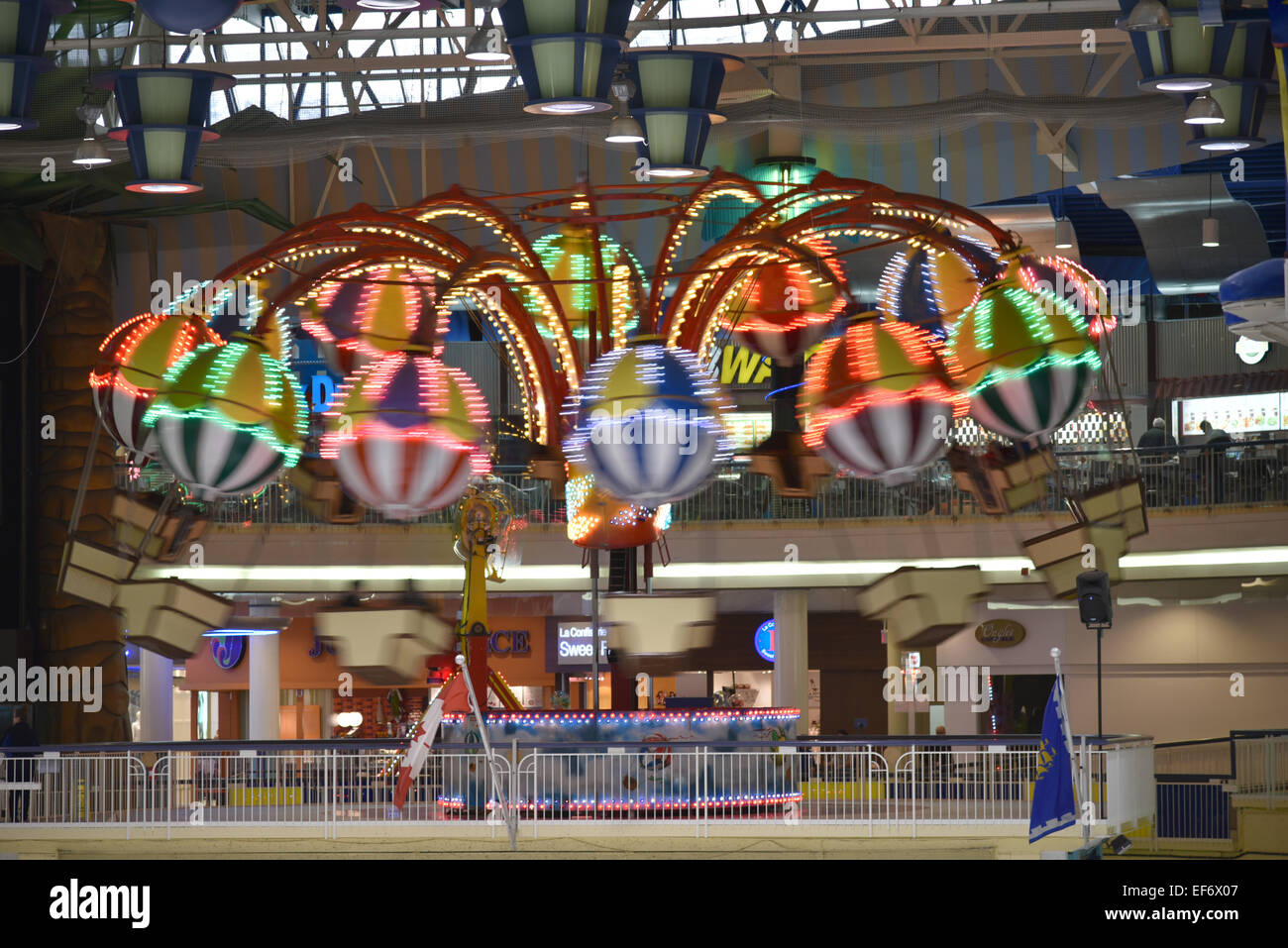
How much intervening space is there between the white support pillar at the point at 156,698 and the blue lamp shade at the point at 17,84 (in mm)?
16531

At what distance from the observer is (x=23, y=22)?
7.43 metres

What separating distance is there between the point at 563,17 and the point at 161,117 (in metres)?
2.31

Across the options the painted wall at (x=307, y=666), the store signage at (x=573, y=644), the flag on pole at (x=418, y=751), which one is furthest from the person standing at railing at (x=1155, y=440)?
the flag on pole at (x=418, y=751)

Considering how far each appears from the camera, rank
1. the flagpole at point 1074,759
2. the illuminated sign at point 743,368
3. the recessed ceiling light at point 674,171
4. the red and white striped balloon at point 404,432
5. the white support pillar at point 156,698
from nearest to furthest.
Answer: the recessed ceiling light at point 674,171 → the red and white striped balloon at point 404,432 → the flagpole at point 1074,759 → the white support pillar at point 156,698 → the illuminated sign at point 743,368

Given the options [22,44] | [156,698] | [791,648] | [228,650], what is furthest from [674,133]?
[228,650]

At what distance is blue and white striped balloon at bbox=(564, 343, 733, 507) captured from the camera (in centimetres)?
844

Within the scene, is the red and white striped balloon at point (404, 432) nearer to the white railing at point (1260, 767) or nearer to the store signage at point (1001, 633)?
the white railing at point (1260, 767)

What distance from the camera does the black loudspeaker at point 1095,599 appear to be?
15.0 m

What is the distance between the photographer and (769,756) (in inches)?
580

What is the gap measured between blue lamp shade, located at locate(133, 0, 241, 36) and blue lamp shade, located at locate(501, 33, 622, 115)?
109cm

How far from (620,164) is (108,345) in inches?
256

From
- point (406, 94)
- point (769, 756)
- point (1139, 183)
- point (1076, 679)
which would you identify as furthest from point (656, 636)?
point (1076, 679)

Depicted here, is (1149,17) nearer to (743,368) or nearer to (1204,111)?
(1204,111)

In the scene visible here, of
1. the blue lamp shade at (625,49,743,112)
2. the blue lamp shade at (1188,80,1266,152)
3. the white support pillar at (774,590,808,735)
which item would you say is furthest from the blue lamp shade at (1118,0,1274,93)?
the white support pillar at (774,590,808,735)
